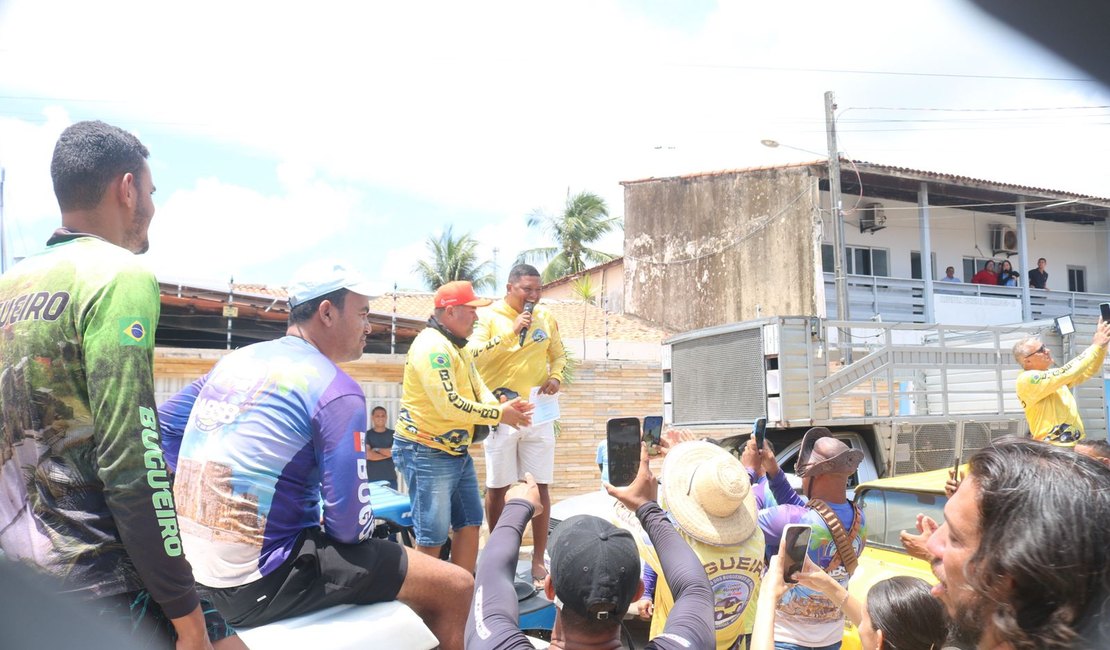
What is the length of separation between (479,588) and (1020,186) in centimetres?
2333

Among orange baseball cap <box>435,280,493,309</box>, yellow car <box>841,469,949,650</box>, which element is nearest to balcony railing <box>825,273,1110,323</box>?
yellow car <box>841,469,949,650</box>

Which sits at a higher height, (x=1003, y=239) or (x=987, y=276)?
(x=1003, y=239)

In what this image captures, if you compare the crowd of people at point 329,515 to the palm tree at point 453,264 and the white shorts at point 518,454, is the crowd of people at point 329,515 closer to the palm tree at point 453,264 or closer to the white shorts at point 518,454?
the white shorts at point 518,454

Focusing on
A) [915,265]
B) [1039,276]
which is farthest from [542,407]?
[1039,276]

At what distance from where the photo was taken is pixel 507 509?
2523mm

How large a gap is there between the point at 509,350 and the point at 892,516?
279cm

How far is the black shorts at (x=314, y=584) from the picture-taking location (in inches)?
100

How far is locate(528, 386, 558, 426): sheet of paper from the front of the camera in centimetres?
606

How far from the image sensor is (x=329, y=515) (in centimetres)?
261

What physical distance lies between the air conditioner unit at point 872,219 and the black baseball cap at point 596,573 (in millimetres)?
21065

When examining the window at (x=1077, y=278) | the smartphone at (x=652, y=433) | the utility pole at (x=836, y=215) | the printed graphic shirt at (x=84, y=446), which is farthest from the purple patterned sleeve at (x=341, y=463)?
the window at (x=1077, y=278)

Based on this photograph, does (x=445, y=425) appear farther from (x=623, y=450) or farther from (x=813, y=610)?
(x=813, y=610)

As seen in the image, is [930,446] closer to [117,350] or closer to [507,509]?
[507,509]


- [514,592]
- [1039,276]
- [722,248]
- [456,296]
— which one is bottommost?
[514,592]
